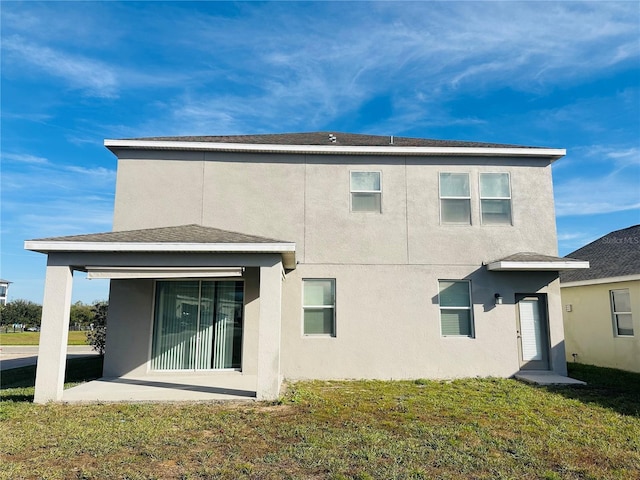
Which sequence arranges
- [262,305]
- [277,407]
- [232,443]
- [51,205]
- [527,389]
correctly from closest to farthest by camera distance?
[232,443] < [277,407] < [262,305] < [527,389] < [51,205]

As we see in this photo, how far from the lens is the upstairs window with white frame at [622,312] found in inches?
557

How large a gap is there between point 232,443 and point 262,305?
338 centimetres

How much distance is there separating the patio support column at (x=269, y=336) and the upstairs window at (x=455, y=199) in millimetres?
6104

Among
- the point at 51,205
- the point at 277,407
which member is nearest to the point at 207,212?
the point at 277,407

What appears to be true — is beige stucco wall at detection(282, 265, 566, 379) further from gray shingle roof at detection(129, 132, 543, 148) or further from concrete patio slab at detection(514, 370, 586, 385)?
gray shingle roof at detection(129, 132, 543, 148)

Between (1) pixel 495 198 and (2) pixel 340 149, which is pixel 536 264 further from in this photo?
(2) pixel 340 149

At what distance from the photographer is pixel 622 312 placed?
47.3 feet

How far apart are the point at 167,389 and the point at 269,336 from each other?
2971mm

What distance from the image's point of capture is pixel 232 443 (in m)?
6.21

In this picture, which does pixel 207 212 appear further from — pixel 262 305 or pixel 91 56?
pixel 91 56

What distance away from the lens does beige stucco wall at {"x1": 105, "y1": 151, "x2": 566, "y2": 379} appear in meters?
12.0

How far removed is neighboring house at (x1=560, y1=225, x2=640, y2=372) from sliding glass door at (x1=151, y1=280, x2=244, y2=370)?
42.2 feet

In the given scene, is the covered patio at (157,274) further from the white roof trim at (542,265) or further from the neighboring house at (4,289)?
the neighboring house at (4,289)

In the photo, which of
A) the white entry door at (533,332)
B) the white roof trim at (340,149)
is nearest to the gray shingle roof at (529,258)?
the white entry door at (533,332)
